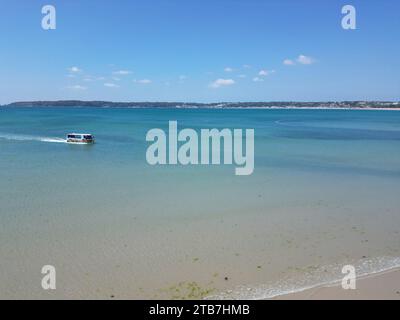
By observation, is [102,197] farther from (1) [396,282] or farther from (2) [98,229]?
(1) [396,282]

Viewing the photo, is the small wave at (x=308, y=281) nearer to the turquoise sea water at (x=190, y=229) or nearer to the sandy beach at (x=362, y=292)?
the turquoise sea water at (x=190, y=229)

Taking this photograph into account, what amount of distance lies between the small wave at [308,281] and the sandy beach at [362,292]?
213mm

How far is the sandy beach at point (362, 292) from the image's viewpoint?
8.58m

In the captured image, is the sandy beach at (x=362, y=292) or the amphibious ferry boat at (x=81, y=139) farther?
the amphibious ferry boat at (x=81, y=139)

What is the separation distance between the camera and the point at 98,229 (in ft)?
43.4

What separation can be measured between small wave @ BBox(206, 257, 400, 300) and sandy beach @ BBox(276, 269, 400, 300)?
213 millimetres

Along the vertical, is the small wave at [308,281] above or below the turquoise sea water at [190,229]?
below

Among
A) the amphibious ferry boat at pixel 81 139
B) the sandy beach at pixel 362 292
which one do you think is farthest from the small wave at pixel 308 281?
the amphibious ferry boat at pixel 81 139

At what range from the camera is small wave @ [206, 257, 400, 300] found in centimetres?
891

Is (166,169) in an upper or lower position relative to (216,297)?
upper

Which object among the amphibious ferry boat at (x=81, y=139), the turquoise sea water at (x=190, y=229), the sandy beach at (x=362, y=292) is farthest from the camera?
the amphibious ferry boat at (x=81, y=139)

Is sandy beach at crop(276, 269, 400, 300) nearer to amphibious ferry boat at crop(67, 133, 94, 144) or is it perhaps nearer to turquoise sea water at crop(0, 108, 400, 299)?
turquoise sea water at crop(0, 108, 400, 299)
